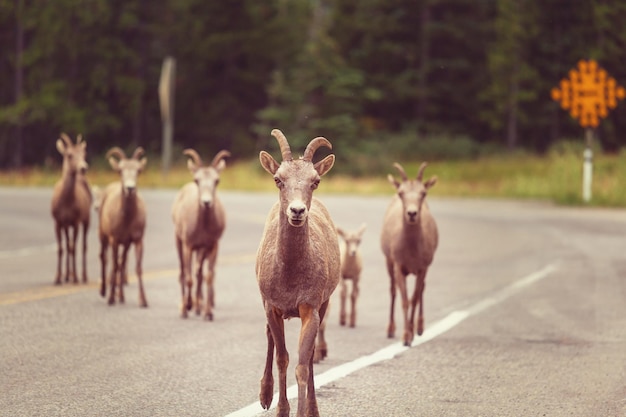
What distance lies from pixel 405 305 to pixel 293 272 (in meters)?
3.54

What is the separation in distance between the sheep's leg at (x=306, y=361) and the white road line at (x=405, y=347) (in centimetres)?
46

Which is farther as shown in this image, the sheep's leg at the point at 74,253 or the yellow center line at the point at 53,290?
the sheep's leg at the point at 74,253

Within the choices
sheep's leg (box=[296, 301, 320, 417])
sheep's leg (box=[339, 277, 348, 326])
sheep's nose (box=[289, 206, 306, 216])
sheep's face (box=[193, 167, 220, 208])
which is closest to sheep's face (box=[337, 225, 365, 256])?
sheep's leg (box=[339, 277, 348, 326])

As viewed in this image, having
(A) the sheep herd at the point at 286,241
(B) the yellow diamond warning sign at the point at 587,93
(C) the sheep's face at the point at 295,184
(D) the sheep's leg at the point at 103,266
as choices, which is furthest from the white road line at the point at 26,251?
(B) the yellow diamond warning sign at the point at 587,93

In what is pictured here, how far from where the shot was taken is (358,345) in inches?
408

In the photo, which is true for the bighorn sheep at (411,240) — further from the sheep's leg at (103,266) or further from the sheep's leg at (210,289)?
the sheep's leg at (103,266)

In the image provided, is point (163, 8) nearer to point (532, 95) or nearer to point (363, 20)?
point (363, 20)

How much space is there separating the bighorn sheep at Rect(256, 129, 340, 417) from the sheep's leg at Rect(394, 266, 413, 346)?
2.97 m

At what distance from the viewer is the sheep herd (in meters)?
7.13

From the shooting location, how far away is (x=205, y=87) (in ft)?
205

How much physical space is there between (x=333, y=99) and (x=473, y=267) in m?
35.5

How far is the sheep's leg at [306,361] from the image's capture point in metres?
6.88

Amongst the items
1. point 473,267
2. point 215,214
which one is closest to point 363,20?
point 473,267

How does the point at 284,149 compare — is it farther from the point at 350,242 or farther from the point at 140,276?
the point at 140,276
